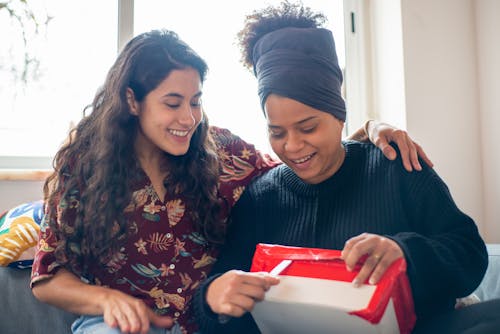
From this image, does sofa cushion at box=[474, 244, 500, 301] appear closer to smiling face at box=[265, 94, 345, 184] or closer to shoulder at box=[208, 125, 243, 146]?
smiling face at box=[265, 94, 345, 184]

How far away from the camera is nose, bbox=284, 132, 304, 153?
114 centimetres

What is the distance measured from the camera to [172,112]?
1.34 m

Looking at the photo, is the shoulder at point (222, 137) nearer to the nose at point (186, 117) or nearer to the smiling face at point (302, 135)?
the nose at point (186, 117)

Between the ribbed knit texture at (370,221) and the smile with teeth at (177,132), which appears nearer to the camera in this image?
the ribbed knit texture at (370,221)

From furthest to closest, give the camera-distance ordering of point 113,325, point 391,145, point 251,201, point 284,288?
point 251,201
point 391,145
point 113,325
point 284,288

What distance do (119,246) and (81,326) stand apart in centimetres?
21

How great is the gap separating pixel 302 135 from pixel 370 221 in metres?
0.24

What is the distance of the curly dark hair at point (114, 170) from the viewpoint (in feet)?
4.18

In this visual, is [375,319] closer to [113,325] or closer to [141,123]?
[113,325]

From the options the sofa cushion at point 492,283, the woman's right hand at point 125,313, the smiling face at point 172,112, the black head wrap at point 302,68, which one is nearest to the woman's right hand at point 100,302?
the woman's right hand at point 125,313

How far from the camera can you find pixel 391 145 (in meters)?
1.20

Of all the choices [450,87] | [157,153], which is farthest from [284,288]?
[450,87]

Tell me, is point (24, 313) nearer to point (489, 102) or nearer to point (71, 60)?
point (71, 60)

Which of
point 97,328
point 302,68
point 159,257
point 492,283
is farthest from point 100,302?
point 492,283
